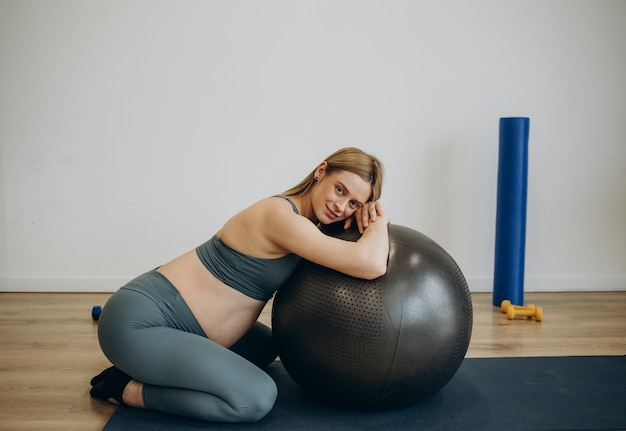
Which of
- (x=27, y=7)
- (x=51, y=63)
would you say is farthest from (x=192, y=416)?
(x=27, y=7)

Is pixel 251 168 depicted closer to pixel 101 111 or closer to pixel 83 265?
pixel 101 111

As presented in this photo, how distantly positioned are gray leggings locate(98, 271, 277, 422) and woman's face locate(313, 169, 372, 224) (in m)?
0.58

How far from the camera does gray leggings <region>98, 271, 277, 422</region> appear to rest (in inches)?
77.3

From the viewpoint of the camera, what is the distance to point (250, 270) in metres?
2.12

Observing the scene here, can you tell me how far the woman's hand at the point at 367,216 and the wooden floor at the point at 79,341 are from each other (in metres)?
1.00

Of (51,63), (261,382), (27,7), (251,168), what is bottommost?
(261,382)

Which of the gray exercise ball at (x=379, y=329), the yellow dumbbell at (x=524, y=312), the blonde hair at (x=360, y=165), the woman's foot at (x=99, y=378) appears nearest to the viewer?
the gray exercise ball at (x=379, y=329)

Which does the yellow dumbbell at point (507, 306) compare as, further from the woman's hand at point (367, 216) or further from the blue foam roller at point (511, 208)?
the woman's hand at point (367, 216)

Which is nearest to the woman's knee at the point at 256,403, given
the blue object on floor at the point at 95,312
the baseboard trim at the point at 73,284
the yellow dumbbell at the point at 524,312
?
the blue object on floor at the point at 95,312

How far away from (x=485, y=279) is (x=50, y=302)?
2.77 meters

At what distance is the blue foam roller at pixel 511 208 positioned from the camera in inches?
145

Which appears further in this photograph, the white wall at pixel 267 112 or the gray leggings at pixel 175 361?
the white wall at pixel 267 112

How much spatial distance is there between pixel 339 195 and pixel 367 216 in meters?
0.13

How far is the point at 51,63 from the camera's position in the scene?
382 centimetres
